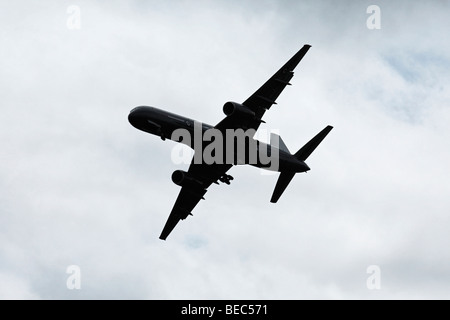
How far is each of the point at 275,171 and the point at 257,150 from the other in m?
4.82

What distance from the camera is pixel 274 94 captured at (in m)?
63.6

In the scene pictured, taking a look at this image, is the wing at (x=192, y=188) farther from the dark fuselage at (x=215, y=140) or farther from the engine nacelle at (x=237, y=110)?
the engine nacelle at (x=237, y=110)

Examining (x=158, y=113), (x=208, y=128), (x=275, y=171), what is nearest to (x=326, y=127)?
(x=275, y=171)

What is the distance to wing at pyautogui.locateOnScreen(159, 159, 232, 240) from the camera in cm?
7188

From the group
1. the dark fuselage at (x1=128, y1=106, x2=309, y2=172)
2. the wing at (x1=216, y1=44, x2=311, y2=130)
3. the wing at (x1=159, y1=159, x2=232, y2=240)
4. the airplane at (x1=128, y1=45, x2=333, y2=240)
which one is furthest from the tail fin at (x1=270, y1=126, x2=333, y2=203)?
the wing at (x1=216, y1=44, x2=311, y2=130)

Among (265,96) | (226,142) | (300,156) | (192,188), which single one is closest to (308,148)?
(300,156)

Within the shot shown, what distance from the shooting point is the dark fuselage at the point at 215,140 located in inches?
2516

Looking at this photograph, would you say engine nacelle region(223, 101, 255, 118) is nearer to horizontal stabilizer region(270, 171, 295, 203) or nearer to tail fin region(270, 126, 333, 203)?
tail fin region(270, 126, 333, 203)

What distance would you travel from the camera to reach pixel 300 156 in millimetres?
71438

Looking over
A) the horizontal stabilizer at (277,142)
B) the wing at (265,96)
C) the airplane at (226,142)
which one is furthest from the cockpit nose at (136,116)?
the horizontal stabilizer at (277,142)

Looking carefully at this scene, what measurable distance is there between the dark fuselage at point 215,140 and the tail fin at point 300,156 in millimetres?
789

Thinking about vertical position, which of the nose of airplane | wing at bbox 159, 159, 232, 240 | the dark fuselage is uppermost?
the nose of airplane
